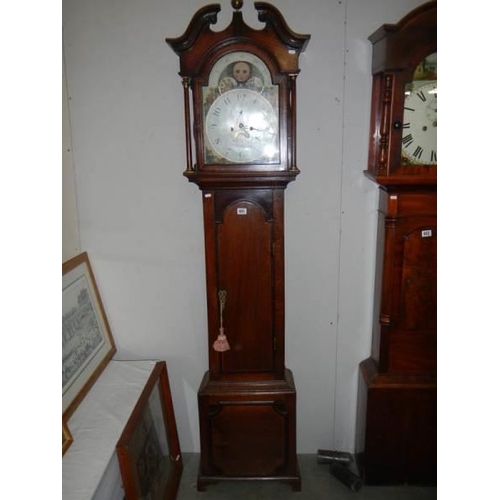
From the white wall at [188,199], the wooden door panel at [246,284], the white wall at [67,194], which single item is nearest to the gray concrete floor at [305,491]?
the white wall at [188,199]

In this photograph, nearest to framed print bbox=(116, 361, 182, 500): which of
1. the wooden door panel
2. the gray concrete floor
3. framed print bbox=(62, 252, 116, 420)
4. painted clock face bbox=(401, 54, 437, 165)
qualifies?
the gray concrete floor

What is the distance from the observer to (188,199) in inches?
87.7

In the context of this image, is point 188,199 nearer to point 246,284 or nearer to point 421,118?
point 246,284

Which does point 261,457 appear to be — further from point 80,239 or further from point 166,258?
point 80,239

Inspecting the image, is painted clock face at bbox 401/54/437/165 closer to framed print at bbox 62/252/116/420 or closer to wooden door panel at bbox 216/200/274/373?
wooden door panel at bbox 216/200/274/373

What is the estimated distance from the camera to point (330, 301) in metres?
2.34

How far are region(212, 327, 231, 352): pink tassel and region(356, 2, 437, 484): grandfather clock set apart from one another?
71 centimetres

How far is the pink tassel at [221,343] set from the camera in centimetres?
207

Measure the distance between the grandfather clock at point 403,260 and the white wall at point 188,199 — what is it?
117mm

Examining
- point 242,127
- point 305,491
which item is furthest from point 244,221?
point 305,491

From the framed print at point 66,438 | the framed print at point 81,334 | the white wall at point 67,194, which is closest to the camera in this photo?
the framed print at point 66,438

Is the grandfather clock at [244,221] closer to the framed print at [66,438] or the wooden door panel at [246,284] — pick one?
the wooden door panel at [246,284]

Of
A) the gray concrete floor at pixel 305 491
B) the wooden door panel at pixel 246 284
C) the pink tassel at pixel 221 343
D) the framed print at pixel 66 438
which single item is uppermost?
the wooden door panel at pixel 246 284

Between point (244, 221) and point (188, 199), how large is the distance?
1.24 ft
